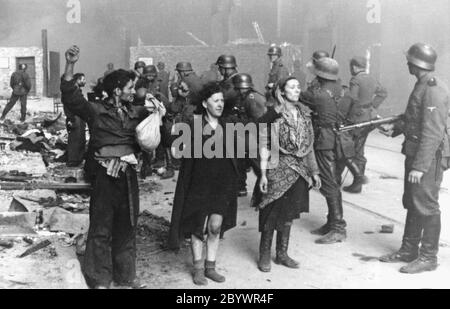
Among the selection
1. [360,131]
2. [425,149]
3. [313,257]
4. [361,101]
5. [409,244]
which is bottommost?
[313,257]

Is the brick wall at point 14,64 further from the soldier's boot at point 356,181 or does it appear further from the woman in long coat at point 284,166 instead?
the woman in long coat at point 284,166

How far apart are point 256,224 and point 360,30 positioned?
15.4 metres

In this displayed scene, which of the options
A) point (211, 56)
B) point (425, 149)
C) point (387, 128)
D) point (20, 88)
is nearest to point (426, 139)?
point (425, 149)

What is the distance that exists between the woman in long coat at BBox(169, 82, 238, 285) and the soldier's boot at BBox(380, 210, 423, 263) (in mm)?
1939

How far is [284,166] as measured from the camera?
209 inches

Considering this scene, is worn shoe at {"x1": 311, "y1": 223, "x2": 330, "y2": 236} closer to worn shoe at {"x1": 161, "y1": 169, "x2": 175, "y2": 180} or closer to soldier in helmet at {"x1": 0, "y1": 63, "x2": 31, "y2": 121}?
worn shoe at {"x1": 161, "y1": 169, "x2": 175, "y2": 180}

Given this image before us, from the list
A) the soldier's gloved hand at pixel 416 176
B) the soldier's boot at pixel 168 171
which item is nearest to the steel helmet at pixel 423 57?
the soldier's gloved hand at pixel 416 176

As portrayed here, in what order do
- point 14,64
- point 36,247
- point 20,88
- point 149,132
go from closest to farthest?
point 149,132 < point 36,247 < point 20,88 < point 14,64

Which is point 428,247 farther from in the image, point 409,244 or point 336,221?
point 336,221

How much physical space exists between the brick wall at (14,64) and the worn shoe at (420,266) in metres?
26.6

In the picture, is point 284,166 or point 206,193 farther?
point 284,166

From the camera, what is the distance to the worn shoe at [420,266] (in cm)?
527

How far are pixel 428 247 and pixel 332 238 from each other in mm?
1260

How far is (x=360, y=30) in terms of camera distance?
20469mm
